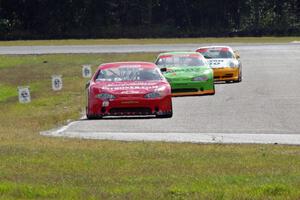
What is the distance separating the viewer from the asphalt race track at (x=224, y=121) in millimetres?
15799

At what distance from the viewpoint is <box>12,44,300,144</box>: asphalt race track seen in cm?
1580

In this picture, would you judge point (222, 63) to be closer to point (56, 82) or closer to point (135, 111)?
point (56, 82)

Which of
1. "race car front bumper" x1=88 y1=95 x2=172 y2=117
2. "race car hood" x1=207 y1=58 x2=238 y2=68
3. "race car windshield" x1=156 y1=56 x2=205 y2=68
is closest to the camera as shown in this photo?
"race car front bumper" x1=88 y1=95 x2=172 y2=117

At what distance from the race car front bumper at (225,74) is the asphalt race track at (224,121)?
370mm

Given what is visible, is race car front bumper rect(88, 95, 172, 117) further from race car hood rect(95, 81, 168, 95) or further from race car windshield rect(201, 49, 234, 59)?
race car windshield rect(201, 49, 234, 59)

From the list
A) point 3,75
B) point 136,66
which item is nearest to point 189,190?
point 136,66

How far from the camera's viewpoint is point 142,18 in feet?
297

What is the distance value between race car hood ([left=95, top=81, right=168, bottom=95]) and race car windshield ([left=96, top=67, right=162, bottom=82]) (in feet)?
→ 1.12

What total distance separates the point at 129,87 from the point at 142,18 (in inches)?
2825

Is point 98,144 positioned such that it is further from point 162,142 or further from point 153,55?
point 153,55

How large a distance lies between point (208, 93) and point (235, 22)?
66.2 meters

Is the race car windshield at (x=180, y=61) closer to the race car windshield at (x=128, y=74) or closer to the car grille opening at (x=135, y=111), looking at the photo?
the race car windshield at (x=128, y=74)

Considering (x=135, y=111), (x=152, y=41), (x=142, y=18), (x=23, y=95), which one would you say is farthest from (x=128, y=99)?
(x=142, y=18)

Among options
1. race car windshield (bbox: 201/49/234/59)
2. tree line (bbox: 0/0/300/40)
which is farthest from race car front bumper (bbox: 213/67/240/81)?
tree line (bbox: 0/0/300/40)
